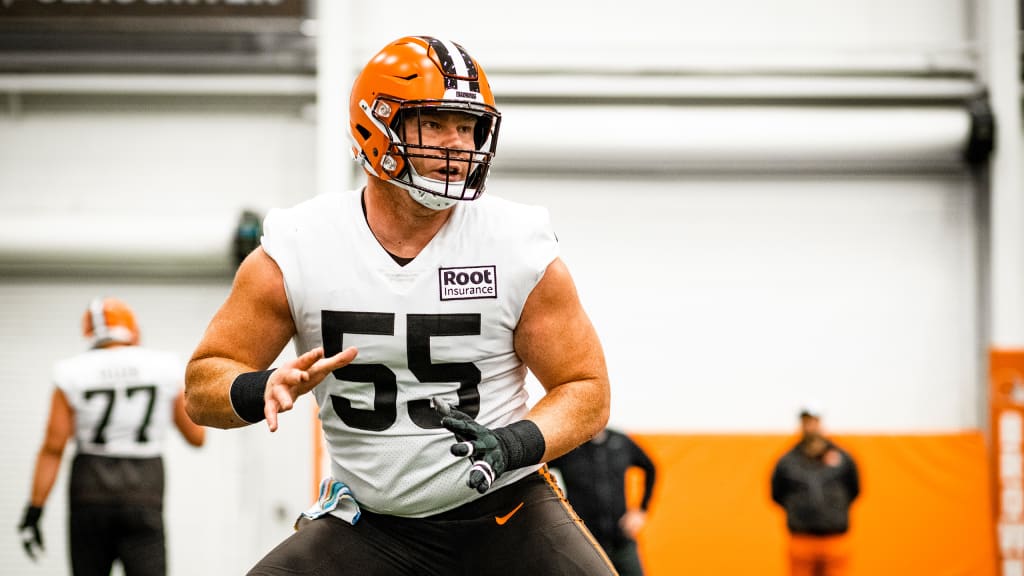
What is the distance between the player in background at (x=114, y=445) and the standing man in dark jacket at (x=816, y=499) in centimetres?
478

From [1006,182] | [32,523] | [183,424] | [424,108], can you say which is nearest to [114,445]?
Answer: [183,424]

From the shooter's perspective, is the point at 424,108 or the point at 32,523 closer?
the point at 424,108

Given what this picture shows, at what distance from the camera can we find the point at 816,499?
824 centimetres

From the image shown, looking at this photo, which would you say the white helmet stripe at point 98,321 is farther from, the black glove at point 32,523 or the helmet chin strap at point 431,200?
the helmet chin strap at point 431,200

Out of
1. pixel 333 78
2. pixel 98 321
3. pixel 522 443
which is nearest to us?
pixel 522 443

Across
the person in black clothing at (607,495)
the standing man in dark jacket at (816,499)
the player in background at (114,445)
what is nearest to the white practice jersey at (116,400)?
the player in background at (114,445)

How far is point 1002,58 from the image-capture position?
9.91m

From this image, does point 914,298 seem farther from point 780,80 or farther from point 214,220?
point 214,220

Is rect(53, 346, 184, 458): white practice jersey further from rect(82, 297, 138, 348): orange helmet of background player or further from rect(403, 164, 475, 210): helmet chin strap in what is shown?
rect(403, 164, 475, 210): helmet chin strap

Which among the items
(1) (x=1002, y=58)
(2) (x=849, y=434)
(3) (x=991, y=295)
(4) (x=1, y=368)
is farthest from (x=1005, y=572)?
(4) (x=1, y=368)

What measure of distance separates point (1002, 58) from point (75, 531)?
8791 mm

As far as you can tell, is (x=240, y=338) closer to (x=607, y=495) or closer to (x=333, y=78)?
(x=607, y=495)

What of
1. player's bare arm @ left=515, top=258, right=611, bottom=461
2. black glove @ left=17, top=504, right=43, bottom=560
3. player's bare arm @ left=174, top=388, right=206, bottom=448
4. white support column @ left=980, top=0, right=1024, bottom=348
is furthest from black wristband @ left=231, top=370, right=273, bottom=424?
white support column @ left=980, top=0, right=1024, bottom=348

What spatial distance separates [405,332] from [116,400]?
3.82m
